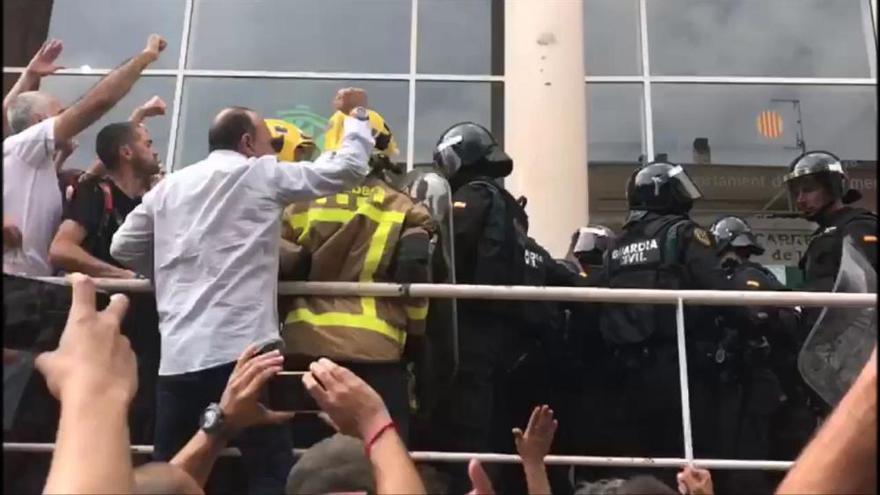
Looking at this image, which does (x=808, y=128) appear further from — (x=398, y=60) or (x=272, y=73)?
(x=272, y=73)

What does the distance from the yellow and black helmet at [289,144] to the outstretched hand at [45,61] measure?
0.82 meters

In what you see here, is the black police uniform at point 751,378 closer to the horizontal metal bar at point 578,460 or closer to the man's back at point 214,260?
the horizontal metal bar at point 578,460

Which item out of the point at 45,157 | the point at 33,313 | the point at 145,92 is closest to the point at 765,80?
the point at 145,92

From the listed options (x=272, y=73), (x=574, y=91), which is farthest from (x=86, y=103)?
(x=272, y=73)

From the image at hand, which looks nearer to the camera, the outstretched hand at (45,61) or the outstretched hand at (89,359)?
the outstretched hand at (89,359)

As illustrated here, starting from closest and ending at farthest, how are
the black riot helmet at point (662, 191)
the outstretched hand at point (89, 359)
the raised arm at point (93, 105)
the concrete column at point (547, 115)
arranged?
the outstretched hand at point (89, 359) < the raised arm at point (93, 105) < the black riot helmet at point (662, 191) < the concrete column at point (547, 115)

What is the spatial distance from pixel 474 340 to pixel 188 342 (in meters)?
1.05

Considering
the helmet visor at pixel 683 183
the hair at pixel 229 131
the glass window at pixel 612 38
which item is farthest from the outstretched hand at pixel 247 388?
the glass window at pixel 612 38

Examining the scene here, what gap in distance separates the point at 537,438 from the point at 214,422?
2.93 feet

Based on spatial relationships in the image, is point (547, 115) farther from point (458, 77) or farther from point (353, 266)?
point (353, 266)

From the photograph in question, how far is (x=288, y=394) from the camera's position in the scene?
3094 mm

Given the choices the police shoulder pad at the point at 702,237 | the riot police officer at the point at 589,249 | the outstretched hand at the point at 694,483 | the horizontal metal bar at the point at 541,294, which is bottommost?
the outstretched hand at the point at 694,483

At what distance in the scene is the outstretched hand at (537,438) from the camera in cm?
304

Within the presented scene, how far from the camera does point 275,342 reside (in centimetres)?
339
